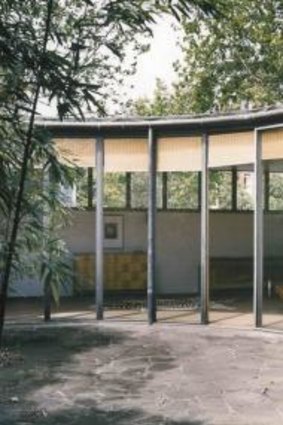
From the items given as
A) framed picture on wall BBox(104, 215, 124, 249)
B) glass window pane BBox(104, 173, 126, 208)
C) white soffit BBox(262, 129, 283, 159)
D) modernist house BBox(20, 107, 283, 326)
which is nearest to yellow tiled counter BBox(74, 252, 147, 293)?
modernist house BBox(20, 107, 283, 326)

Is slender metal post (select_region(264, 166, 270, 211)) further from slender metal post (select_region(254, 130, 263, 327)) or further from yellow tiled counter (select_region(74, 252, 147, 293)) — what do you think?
slender metal post (select_region(254, 130, 263, 327))

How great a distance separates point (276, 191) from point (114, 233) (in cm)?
839

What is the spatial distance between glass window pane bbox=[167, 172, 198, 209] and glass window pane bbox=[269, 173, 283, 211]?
2033 millimetres

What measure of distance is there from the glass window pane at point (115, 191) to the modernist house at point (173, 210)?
4.0 inches

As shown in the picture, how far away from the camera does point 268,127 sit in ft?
35.2

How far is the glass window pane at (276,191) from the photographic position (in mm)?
19731

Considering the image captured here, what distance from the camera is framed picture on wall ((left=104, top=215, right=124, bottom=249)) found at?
16438 mm

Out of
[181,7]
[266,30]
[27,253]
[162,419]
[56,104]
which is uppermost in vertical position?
[266,30]

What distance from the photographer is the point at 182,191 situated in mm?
18641

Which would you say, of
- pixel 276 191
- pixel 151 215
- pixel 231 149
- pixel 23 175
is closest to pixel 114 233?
pixel 151 215

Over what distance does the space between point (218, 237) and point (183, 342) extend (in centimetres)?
763

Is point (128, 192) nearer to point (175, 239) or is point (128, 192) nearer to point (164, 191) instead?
point (164, 191)

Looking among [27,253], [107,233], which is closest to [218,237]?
[107,233]

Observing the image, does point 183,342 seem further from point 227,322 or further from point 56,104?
point 56,104
